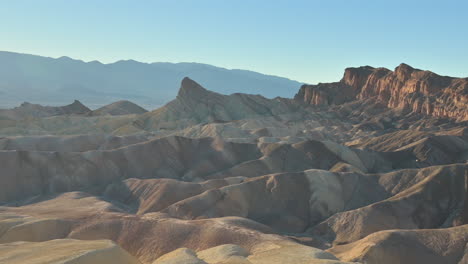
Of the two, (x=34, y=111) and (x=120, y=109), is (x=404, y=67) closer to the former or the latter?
(x=120, y=109)

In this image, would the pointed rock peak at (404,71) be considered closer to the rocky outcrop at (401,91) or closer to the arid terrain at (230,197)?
the rocky outcrop at (401,91)

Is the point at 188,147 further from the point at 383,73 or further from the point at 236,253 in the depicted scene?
the point at 383,73

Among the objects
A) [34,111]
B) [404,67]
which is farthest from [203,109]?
[404,67]

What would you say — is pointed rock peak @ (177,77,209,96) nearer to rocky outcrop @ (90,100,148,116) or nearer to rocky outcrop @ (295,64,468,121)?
rocky outcrop @ (90,100,148,116)

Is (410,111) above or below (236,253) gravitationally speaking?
above

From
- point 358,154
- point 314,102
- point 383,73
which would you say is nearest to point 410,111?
point 383,73

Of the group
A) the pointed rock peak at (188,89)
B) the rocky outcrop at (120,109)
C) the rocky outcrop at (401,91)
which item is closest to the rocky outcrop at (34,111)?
the rocky outcrop at (120,109)
